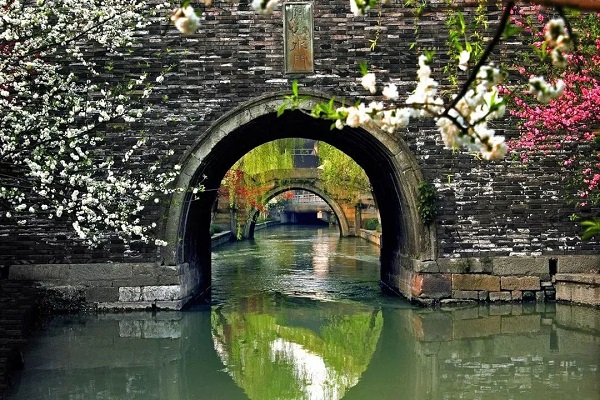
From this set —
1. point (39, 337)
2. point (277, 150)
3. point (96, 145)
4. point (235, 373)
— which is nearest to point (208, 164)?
point (96, 145)

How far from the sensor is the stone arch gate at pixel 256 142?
9.95 meters

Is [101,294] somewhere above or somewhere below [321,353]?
above

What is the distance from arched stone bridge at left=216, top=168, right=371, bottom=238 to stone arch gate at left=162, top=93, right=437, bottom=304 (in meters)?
15.7

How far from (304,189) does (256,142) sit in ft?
57.8

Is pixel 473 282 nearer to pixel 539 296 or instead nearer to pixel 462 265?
pixel 462 265

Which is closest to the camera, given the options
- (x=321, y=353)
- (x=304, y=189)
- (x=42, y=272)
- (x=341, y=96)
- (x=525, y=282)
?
(x=321, y=353)

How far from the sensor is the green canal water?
6.40 meters

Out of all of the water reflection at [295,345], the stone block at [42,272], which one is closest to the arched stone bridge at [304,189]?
the water reflection at [295,345]

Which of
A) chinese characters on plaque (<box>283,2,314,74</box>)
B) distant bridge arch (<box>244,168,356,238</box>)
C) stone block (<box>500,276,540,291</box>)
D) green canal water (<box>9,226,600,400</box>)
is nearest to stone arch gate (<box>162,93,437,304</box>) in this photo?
chinese characters on plaque (<box>283,2,314,74</box>)

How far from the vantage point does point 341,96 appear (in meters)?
10.1

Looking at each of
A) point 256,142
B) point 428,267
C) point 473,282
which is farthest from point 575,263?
point 256,142

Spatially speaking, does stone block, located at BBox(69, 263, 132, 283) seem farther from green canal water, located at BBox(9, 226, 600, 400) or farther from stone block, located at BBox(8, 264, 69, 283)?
green canal water, located at BBox(9, 226, 600, 400)

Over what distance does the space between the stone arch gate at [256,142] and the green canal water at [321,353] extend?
778mm

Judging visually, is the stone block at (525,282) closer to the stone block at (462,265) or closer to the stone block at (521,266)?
the stone block at (521,266)
